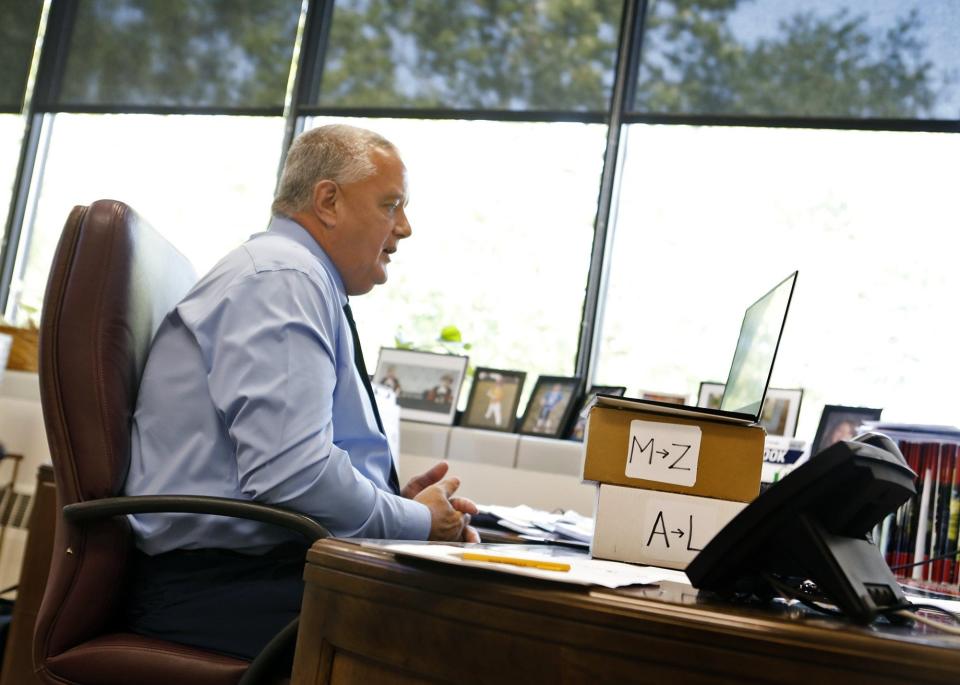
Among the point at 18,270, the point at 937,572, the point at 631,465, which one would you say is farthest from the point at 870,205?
the point at 18,270

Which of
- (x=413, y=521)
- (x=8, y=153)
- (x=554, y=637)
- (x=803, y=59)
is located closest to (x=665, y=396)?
(x=803, y=59)

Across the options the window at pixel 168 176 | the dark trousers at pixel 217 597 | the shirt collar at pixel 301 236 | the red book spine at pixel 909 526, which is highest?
the window at pixel 168 176

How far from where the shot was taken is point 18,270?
451 cm

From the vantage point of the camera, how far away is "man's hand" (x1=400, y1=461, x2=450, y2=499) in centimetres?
187

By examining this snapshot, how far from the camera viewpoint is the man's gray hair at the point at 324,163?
186cm

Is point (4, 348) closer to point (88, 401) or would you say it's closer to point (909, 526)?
point (88, 401)

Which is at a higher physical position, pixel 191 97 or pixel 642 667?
pixel 191 97

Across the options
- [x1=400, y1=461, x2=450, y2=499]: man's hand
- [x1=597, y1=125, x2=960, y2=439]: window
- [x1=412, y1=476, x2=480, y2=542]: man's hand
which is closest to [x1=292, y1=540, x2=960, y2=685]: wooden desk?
[x1=412, y1=476, x2=480, y2=542]: man's hand

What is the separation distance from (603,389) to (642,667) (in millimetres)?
2731

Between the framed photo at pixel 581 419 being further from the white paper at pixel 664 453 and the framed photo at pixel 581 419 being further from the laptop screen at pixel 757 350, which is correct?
the white paper at pixel 664 453

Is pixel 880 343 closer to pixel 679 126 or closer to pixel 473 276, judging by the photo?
pixel 679 126

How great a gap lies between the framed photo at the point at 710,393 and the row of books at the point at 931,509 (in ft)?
4.97

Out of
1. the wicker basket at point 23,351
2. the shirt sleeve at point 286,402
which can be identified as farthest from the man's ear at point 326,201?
the wicker basket at point 23,351

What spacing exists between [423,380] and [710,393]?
1.05 meters
